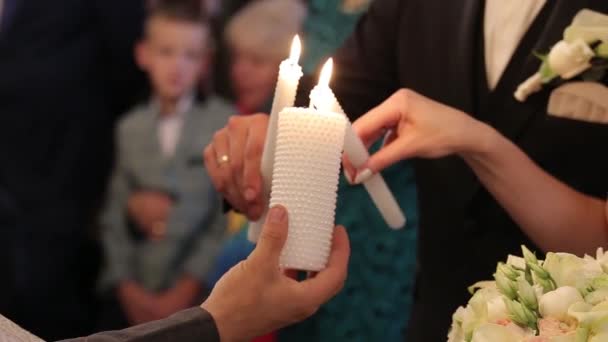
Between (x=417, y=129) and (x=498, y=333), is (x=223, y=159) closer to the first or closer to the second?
(x=417, y=129)

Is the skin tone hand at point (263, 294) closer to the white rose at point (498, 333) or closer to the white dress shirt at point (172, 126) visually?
the white rose at point (498, 333)

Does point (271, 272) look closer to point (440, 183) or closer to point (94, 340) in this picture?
point (94, 340)

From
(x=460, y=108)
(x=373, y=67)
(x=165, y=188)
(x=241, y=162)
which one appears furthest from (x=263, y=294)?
(x=165, y=188)

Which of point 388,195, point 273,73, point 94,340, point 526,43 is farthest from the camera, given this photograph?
point 273,73

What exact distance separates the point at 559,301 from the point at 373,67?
2.19ft

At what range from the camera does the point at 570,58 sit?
134 centimetres

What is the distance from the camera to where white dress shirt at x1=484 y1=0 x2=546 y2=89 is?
56.7 inches

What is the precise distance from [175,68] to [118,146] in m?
0.28

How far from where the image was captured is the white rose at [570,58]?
1327 millimetres

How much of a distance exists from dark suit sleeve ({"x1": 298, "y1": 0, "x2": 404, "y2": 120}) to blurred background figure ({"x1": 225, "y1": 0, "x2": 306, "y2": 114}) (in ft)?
4.40

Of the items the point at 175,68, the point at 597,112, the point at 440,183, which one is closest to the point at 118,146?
the point at 175,68

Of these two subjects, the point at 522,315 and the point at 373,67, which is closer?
the point at 522,315

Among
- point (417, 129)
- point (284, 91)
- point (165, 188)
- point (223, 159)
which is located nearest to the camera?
point (284, 91)

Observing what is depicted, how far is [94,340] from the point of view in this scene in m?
1.08
